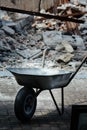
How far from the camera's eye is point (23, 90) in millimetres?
6410

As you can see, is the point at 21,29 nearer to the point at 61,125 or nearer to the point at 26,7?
the point at 26,7

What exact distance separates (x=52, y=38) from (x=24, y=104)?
30.9 ft

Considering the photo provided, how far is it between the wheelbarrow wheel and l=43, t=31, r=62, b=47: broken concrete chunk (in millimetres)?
8458

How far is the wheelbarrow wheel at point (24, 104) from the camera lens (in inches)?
247

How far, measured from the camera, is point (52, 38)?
15570 millimetres

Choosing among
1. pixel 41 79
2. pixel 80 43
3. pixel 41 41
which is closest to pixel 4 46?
pixel 41 41

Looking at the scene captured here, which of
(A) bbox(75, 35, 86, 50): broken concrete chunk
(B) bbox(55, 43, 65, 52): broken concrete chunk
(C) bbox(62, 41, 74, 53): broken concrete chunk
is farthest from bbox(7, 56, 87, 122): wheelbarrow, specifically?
(A) bbox(75, 35, 86, 50): broken concrete chunk

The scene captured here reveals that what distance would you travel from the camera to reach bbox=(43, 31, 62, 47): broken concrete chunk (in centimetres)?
1509

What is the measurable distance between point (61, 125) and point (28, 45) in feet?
30.0

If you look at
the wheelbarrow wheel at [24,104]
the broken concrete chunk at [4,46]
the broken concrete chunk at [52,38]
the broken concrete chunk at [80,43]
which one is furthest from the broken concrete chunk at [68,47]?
the wheelbarrow wheel at [24,104]

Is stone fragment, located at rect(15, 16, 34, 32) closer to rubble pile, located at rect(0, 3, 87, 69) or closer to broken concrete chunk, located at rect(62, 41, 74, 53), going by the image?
rubble pile, located at rect(0, 3, 87, 69)

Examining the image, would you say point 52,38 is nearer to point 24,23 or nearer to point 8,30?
point 8,30

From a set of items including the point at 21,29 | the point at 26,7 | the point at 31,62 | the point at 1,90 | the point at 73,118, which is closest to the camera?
the point at 73,118

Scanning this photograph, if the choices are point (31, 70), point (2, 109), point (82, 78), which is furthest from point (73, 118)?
point (82, 78)
